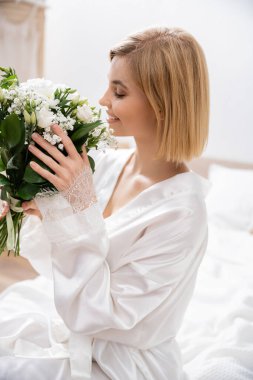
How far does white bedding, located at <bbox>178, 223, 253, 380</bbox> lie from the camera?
1.54 meters

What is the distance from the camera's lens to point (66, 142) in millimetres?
1193

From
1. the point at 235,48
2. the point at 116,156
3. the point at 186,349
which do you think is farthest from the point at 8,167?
the point at 235,48

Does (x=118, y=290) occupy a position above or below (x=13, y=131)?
below

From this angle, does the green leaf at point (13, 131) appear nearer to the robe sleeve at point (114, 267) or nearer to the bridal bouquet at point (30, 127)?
the bridal bouquet at point (30, 127)

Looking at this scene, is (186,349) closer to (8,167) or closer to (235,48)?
(8,167)

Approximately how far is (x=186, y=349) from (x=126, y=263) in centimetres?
55

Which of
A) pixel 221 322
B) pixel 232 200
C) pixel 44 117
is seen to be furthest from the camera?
pixel 232 200

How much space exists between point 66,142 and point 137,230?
36 cm

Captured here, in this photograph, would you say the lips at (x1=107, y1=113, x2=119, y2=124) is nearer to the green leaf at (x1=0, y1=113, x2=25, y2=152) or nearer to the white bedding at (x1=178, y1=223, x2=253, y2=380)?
the green leaf at (x1=0, y1=113, x2=25, y2=152)

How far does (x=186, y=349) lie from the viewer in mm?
1670

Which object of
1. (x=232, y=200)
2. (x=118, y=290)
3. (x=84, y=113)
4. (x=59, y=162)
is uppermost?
(x=84, y=113)

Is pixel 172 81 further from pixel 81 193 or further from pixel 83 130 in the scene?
pixel 81 193

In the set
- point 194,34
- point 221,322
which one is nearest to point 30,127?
point 221,322

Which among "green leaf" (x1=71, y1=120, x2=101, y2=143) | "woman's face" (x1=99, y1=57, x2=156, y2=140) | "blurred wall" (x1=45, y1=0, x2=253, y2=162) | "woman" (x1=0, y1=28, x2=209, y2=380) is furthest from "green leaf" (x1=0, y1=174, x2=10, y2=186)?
"blurred wall" (x1=45, y1=0, x2=253, y2=162)
